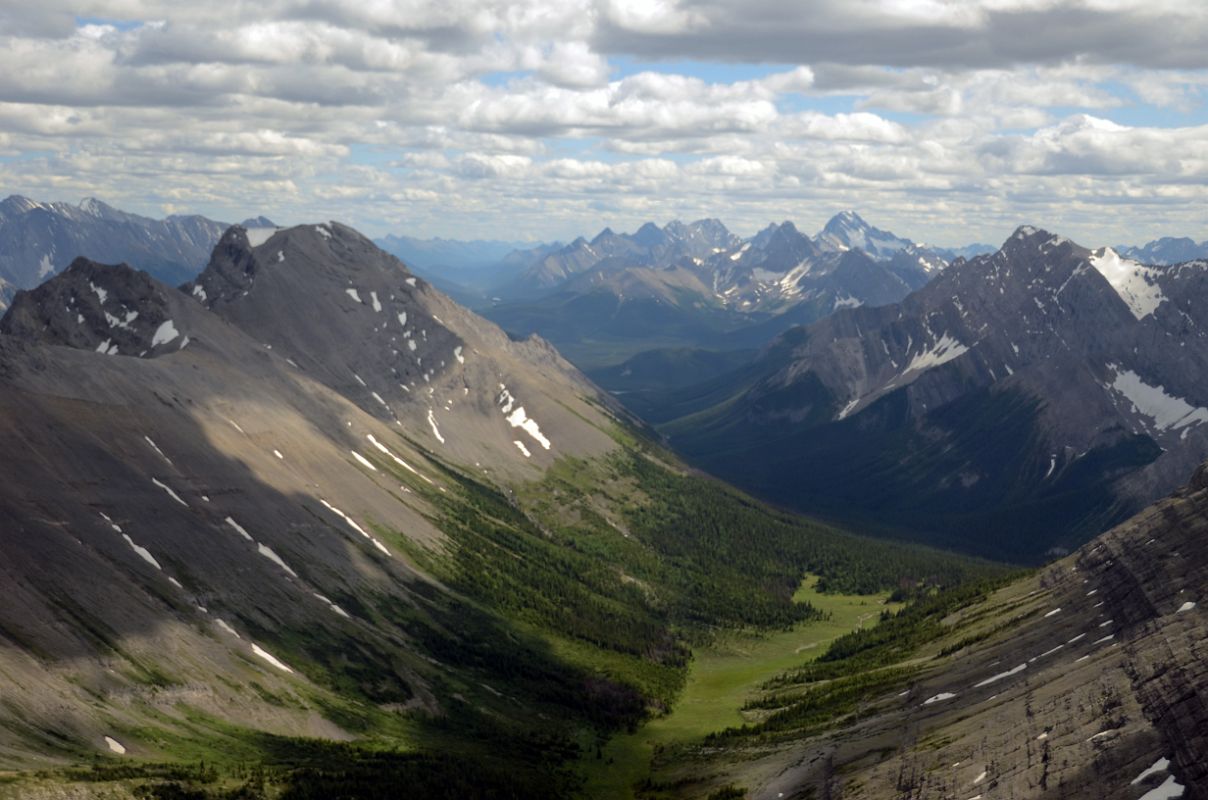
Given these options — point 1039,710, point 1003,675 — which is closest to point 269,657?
point 1003,675

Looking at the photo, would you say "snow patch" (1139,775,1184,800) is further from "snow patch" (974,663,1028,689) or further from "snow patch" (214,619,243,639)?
"snow patch" (214,619,243,639)

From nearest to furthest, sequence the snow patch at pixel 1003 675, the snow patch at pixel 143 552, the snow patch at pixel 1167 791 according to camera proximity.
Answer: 1. the snow patch at pixel 1167 791
2. the snow patch at pixel 1003 675
3. the snow patch at pixel 143 552

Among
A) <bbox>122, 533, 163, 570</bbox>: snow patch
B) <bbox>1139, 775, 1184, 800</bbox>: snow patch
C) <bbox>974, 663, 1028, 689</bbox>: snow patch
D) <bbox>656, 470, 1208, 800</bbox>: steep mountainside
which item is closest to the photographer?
<bbox>1139, 775, 1184, 800</bbox>: snow patch

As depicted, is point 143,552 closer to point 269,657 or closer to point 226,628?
point 226,628

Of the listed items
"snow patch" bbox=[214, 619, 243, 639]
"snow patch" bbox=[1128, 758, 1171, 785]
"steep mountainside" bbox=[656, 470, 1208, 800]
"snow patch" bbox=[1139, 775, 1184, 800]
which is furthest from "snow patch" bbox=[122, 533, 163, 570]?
"snow patch" bbox=[1139, 775, 1184, 800]

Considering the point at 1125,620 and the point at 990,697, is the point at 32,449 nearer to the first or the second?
the point at 990,697

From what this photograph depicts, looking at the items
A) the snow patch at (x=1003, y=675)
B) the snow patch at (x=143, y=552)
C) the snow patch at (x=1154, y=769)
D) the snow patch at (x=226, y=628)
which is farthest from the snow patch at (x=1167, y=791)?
the snow patch at (x=143, y=552)

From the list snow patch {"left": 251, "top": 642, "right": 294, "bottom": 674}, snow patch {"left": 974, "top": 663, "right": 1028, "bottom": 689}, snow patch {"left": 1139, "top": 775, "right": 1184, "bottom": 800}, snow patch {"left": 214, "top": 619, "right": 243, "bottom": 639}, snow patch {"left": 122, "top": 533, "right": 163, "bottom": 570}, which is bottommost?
snow patch {"left": 251, "top": 642, "right": 294, "bottom": 674}

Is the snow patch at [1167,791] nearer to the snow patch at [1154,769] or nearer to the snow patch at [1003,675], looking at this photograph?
the snow patch at [1154,769]
